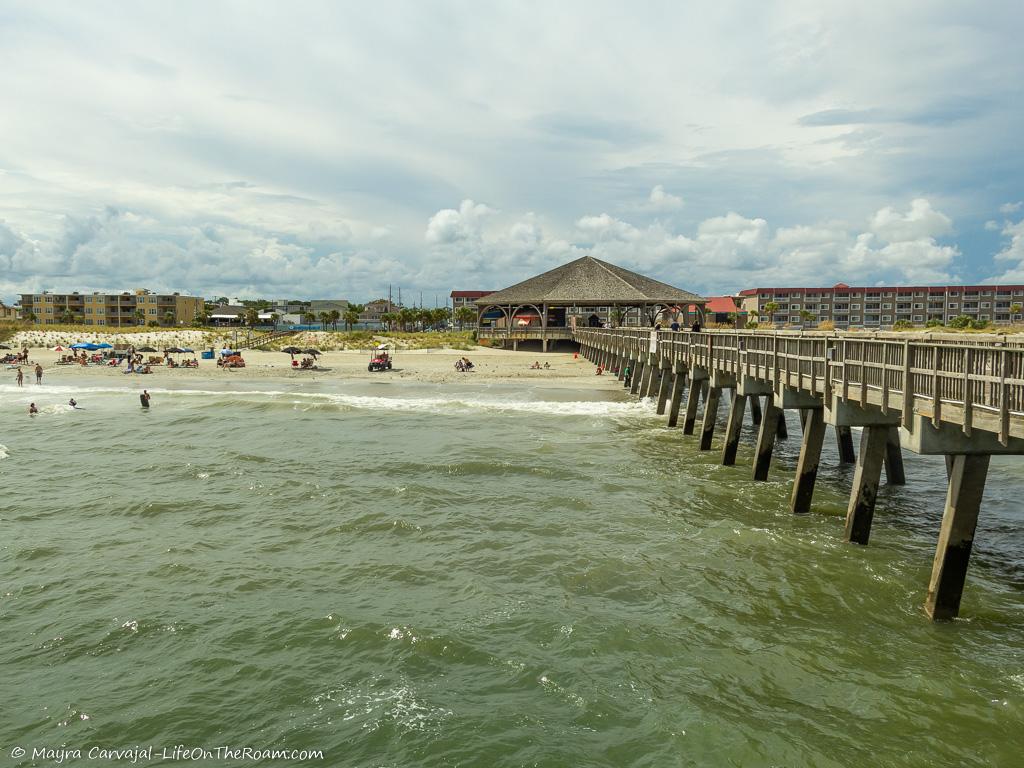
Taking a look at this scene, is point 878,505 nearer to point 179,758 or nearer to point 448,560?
point 448,560

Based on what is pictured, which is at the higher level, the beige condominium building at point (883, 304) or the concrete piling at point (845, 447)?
the beige condominium building at point (883, 304)

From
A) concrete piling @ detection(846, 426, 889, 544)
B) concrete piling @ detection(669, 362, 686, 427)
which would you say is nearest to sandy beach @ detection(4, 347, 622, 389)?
concrete piling @ detection(669, 362, 686, 427)

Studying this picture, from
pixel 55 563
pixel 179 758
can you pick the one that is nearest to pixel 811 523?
pixel 179 758

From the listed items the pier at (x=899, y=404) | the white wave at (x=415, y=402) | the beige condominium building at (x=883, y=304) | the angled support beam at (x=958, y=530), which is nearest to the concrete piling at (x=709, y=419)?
the pier at (x=899, y=404)

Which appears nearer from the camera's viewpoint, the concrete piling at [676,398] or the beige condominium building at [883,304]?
the concrete piling at [676,398]

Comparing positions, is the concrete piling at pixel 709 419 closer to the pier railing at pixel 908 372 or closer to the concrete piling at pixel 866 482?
the pier railing at pixel 908 372

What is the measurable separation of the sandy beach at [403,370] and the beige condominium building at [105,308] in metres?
77.7

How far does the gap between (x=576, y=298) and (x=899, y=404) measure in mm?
63161

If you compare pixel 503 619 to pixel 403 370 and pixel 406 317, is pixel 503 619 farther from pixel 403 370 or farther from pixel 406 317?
pixel 406 317

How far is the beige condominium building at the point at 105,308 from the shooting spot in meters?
151

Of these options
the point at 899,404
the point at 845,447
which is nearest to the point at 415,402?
the point at 845,447

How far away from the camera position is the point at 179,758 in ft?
28.7

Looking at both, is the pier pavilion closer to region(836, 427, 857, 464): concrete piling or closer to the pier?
region(836, 427, 857, 464): concrete piling

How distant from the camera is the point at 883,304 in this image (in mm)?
128625
